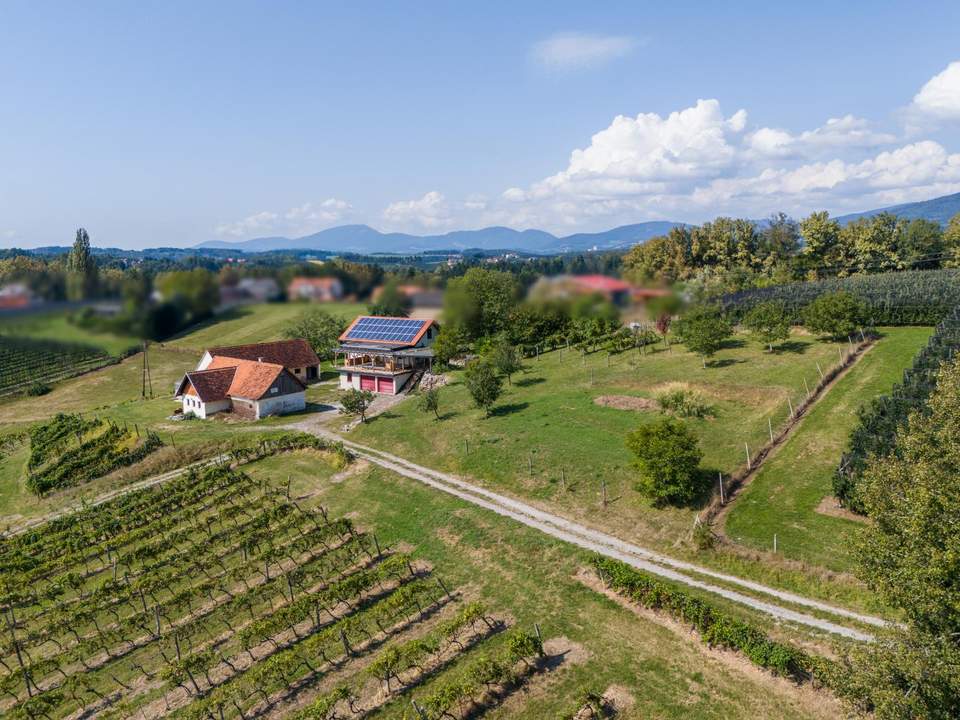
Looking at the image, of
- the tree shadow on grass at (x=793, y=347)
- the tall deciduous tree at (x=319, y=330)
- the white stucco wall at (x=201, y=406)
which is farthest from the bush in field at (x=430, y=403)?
the tall deciduous tree at (x=319, y=330)

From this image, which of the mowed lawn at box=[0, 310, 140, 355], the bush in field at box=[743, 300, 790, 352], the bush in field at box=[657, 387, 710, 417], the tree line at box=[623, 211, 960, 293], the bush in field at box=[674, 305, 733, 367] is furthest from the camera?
the tree line at box=[623, 211, 960, 293]

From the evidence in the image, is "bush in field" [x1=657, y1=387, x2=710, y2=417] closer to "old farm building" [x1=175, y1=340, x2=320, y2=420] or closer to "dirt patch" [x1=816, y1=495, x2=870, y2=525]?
"dirt patch" [x1=816, y1=495, x2=870, y2=525]

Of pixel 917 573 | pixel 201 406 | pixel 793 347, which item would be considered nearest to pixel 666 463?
pixel 917 573

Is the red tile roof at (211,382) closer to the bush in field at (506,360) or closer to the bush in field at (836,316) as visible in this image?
the bush in field at (506,360)

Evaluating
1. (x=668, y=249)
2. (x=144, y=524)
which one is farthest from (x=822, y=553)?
(x=668, y=249)

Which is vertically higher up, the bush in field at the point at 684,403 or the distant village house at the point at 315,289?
the distant village house at the point at 315,289

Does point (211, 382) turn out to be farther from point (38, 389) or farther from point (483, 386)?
point (38, 389)

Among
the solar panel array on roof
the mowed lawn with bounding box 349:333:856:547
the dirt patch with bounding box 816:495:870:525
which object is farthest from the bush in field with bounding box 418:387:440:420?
the dirt patch with bounding box 816:495:870:525
